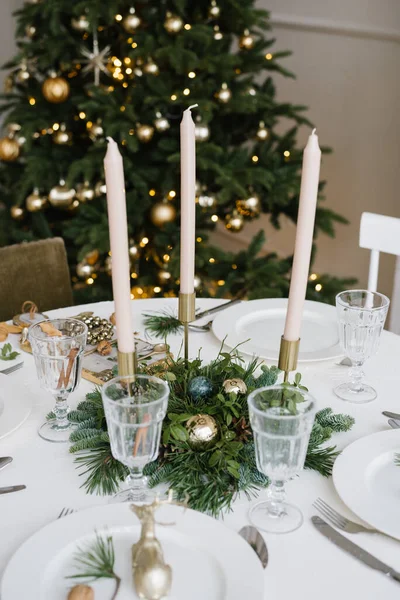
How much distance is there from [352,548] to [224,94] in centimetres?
176

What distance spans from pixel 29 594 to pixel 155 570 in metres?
0.12

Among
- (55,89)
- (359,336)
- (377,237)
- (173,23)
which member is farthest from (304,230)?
(55,89)

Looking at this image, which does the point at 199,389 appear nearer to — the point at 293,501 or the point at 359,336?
the point at 293,501

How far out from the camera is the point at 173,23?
6.82ft

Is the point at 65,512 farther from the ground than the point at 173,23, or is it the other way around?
the point at 173,23

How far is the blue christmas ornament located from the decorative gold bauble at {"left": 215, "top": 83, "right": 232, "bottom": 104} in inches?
59.3

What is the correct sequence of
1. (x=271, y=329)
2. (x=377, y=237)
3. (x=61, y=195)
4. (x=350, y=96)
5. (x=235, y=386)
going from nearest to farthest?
1. (x=235, y=386)
2. (x=271, y=329)
3. (x=377, y=237)
4. (x=61, y=195)
5. (x=350, y=96)

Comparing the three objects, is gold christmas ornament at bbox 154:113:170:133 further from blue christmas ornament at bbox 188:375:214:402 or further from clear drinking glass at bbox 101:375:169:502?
clear drinking glass at bbox 101:375:169:502

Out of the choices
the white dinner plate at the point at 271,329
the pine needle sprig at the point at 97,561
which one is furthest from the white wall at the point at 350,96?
the pine needle sprig at the point at 97,561

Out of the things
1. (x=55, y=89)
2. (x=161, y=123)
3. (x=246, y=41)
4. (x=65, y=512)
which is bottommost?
(x=65, y=512)

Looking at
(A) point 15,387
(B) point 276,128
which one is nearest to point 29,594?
(A) point 15,387

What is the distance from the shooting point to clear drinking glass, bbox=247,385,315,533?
0.70 meters

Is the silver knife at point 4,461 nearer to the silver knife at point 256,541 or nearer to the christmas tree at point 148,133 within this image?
the silver knife at point 256,541

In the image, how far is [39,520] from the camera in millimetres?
746
